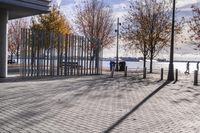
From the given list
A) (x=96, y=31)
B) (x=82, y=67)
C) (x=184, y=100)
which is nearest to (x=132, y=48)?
(x=96, y=31)

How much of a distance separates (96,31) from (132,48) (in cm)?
1196

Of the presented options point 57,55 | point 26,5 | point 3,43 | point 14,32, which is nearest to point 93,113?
point 26,5

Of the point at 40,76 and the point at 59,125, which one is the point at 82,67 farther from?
the point at 59,125

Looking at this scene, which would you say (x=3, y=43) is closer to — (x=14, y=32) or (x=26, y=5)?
(x=26, y=5)

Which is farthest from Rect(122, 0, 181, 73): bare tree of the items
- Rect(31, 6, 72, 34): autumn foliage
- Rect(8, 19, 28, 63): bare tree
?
Rect(8, 19, 28, 63): bare tree

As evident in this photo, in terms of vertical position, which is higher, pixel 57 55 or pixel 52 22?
pixel 52 22

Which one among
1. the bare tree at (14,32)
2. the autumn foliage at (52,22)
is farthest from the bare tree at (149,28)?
the bare tree at (14,32)

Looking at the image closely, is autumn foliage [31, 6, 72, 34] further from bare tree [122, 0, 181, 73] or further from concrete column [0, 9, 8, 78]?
concrete column [0, 9, 8, 78]

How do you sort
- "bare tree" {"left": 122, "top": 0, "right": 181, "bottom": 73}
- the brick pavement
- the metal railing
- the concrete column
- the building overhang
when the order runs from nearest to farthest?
the brick pavement
the building overhang
the concrete column
the metal railing
"bare tree" {"left": 122, "top": 0, "right": 181, "bottom": 73}

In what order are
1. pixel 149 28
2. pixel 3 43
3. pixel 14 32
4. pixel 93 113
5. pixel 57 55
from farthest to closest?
A: pixel 14 32 → pixel 149 28 → pixel 57 55 → pixel 3 43 → pixel 93 113

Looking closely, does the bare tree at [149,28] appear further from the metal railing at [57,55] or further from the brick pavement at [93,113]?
the brick pavement at [93,113]

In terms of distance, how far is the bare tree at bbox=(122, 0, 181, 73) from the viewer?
137 ft

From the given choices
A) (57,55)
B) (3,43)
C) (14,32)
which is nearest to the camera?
(3,43)

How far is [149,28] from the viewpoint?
138 ft
